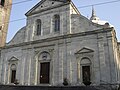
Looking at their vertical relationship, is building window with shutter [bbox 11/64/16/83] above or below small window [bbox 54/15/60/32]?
below

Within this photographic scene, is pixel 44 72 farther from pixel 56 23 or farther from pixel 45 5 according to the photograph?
pixel 45 5

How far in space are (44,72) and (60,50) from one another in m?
3.59

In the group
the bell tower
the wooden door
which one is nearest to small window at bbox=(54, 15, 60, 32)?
the wooden door

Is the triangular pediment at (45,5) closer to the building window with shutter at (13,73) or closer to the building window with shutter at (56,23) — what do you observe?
the building window with shutter at (56,23)

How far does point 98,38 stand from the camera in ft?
59.2

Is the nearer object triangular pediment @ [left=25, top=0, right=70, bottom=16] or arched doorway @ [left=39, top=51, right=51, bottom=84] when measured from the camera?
arched doorway @ [left=39, top=51, right=51, bottom=84]

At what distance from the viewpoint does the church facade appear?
17344 mm

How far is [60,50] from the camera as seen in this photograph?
2002 cm

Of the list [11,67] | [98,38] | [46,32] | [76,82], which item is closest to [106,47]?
[98,38]

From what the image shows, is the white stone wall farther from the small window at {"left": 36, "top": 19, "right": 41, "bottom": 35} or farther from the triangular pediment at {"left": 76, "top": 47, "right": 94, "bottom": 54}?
the small window at {"left": 36, "top": 19, "right": 41, "bottom": 35}

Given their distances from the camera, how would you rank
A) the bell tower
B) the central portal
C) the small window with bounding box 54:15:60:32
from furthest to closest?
the bell tower
the small window with bounding box 54:15:60:32
the central portal

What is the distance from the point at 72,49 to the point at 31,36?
22.6 feet

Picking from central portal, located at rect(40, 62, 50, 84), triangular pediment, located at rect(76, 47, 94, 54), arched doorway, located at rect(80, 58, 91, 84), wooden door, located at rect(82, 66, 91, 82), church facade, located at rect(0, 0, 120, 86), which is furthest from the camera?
central portal, located at rect(40, 62, 50, 84)

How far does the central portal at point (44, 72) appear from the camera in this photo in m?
20.4
